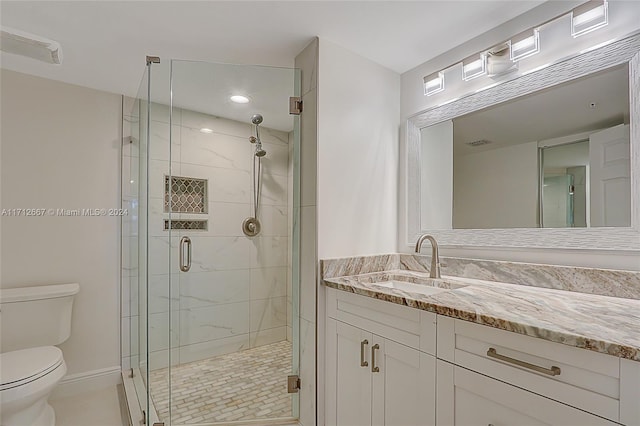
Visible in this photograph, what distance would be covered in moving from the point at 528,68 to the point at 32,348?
317cm

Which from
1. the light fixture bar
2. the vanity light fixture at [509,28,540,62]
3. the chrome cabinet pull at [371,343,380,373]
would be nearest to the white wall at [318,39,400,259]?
the chrome cabinet pull at [371,343,380,373]

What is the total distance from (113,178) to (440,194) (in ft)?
7.90

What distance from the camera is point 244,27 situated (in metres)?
1.71

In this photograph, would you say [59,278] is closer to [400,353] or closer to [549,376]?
[400,353]

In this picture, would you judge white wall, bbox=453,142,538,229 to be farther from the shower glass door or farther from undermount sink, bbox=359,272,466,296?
the shower glass door

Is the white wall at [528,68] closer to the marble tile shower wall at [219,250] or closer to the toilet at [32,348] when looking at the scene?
the marble tile shower wall at [219,250]

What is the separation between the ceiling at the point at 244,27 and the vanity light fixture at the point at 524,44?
0.12m

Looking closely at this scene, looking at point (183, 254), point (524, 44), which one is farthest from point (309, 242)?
point (524, 44)

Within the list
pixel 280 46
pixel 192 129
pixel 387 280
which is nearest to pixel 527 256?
pixel 387 280

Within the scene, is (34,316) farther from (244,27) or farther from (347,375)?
(244,27)

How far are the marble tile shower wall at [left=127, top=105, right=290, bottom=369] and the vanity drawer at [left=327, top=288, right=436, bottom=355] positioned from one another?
1.41 ft

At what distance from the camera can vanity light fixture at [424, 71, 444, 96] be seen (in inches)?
77.3

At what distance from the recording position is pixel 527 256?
1.60m

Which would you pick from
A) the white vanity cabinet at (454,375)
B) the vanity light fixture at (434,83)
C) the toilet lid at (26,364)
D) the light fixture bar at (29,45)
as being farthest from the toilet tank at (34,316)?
the vanity light fixture at (434,83)
